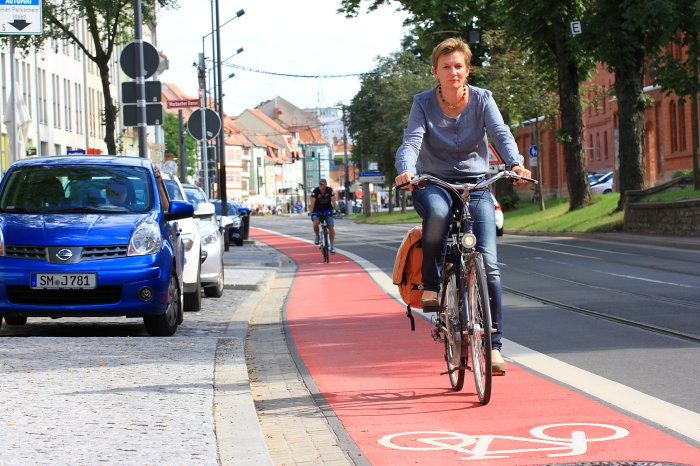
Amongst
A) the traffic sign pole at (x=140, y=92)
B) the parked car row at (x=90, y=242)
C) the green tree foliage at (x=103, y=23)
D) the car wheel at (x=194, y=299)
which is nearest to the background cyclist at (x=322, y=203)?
the green tree foliage at (x=103, y=23)

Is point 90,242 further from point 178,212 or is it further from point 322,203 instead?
point 322,203

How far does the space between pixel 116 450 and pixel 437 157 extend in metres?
2.96

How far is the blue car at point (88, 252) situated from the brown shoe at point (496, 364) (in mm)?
5016

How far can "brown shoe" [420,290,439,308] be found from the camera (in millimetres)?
A: 7733

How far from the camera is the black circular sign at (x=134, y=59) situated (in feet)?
64.8

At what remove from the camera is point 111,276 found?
11359 millimetres

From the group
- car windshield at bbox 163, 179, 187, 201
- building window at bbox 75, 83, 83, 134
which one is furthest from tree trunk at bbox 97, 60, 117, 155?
building window at bbox 75, 83, 83, 134

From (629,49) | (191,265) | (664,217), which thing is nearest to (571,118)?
(629,49)

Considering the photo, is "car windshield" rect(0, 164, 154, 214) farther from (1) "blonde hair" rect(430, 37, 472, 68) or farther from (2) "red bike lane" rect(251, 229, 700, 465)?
(1) "blonde hair" rect(430, 37, 472, 68)

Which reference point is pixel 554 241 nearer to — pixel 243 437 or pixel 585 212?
pixel 585 212

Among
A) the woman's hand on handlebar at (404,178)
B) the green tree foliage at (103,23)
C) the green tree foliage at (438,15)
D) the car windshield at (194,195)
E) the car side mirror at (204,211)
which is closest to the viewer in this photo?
the woman's hand on handlebar at (404,178)

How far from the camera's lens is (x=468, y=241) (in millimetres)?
7180

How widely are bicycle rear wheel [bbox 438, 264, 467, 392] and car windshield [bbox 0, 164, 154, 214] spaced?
525 cm

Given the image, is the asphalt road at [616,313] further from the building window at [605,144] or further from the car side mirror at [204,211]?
the building window at [605,144]
